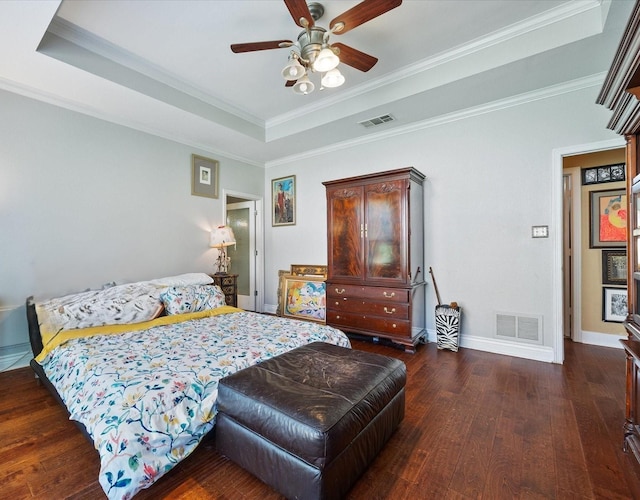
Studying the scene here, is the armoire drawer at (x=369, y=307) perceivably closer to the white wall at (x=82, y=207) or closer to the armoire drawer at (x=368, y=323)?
the armoire drawer at (x=368, y=323)

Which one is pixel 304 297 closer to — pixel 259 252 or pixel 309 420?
pixel 259 252

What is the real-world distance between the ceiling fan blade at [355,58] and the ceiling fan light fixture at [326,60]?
14cm

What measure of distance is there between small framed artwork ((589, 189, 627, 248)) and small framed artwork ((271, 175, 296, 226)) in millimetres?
4092

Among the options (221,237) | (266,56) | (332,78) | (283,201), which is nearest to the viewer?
(332,78)

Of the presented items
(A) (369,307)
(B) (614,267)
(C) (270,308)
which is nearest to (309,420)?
(A) (369,307)

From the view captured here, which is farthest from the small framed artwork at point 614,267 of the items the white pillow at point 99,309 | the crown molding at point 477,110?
the white pillow at point 99,309

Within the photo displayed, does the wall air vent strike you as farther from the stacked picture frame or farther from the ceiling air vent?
the ceiling air vent

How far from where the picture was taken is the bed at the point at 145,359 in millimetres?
1335

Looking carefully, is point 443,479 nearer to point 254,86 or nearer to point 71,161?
point 254,86

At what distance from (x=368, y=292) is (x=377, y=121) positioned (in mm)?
2162

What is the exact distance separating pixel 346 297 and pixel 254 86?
2.77 meters

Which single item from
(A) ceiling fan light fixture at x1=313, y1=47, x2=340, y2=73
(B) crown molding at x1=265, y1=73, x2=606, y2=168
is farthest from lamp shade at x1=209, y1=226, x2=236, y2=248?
(A) ceiling fan light fixture at x1=313, y1=47, x2=340, y2=73

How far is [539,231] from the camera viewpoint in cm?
317

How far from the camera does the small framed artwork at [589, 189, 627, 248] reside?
3510mm
